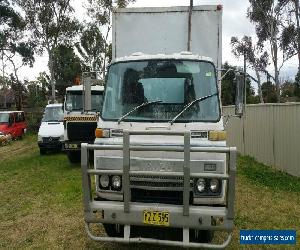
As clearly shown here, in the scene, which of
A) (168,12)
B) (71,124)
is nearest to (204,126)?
(168,12)

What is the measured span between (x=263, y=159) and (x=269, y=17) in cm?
2288

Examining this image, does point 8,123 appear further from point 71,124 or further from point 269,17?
point 269,17

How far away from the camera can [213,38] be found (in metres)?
7.51

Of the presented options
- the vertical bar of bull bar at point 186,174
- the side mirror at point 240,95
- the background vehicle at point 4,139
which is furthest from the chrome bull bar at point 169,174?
the background vehicle at point 4,139

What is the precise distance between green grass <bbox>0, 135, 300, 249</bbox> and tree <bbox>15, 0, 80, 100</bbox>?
24714 mm

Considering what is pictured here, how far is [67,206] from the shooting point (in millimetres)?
8594

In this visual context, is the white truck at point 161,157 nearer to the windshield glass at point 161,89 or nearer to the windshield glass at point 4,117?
the windshield glass at point 161,89

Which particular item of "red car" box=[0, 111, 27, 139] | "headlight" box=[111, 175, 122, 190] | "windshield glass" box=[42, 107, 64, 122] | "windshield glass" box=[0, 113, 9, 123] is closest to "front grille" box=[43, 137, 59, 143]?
"windshield glass" box=[42, 107, 64, 122]

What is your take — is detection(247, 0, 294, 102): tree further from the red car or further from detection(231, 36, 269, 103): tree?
the red car

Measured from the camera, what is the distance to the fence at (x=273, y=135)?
11.2 metres

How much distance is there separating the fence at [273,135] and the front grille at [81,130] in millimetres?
4774

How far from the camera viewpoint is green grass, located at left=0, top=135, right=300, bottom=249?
6.70 m

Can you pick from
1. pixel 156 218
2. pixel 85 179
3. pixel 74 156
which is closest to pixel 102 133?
pixel 85 179

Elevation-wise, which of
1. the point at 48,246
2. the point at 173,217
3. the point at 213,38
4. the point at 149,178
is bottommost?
the point at 48,246
